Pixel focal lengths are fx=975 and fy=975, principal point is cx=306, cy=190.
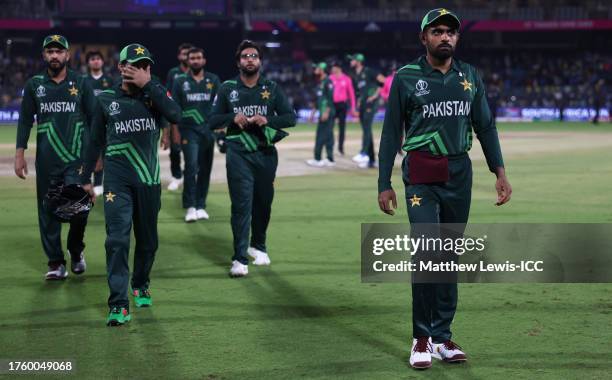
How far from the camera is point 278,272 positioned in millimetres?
9922

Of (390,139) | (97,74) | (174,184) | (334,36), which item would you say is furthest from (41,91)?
(334,36)

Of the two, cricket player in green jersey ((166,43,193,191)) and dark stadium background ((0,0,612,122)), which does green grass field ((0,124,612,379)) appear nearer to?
cricket player in green jersey ((166,43,193,191))

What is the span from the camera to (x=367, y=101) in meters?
21.9

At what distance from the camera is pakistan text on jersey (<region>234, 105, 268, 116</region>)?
32.7 ft

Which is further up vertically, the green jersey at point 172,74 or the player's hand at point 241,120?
the player's hand at point 241,120

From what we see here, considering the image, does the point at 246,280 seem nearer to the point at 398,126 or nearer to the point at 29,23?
the point at 398,126

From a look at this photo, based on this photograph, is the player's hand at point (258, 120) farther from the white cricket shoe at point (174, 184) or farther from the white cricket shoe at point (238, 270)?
the white cricket shoe at point (174, 184)

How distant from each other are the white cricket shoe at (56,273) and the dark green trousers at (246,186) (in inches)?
66.2

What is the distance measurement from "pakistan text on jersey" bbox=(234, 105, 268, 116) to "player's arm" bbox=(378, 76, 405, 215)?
3.65 m

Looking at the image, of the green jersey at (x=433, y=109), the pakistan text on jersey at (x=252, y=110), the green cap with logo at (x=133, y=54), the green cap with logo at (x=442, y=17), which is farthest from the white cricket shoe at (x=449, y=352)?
the pakistan text on jersey at (x=252, y=110)

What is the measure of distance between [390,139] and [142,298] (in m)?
2.97

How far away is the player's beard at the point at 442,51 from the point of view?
20.5 feet

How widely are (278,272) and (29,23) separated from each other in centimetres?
4656

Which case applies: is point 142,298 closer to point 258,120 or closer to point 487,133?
point 258,120
